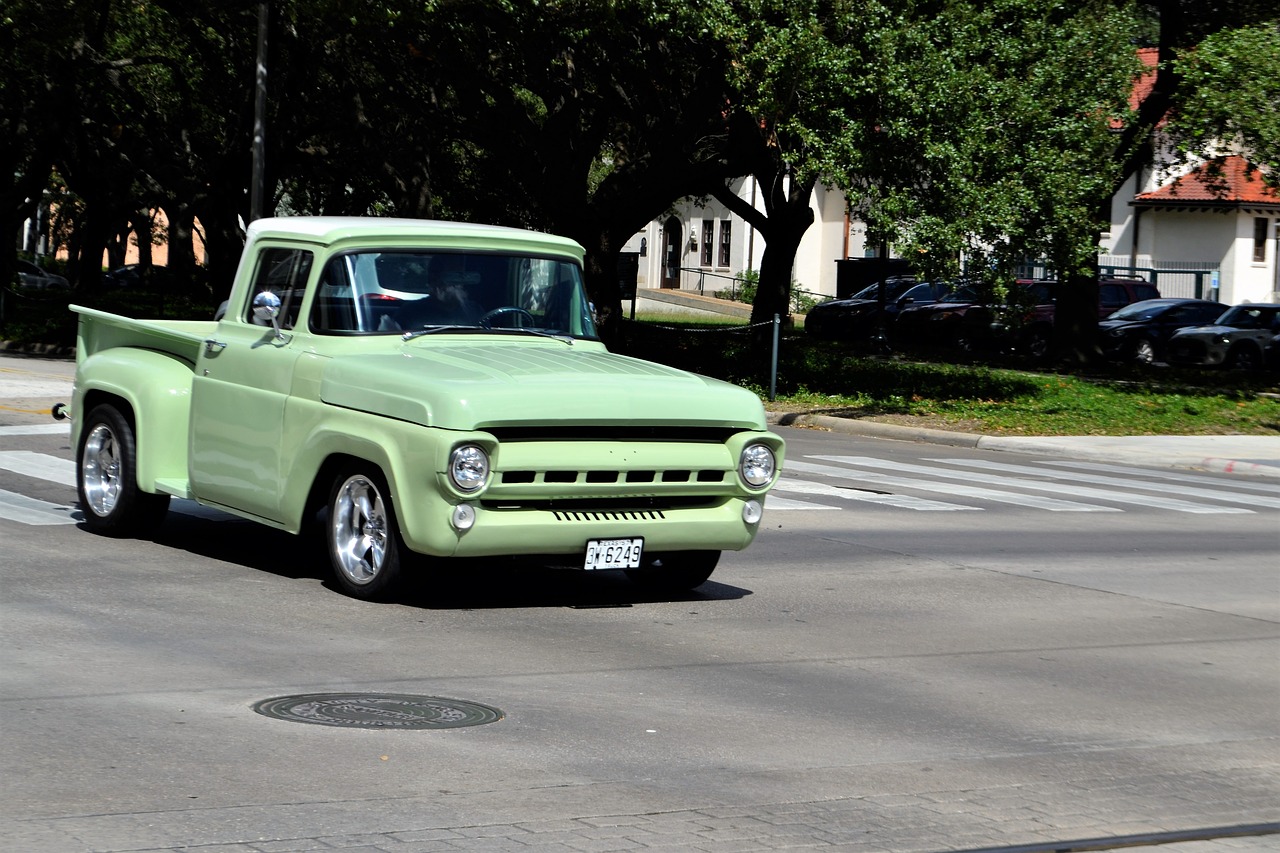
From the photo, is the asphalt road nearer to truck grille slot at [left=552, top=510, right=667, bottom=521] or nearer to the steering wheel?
truck grille slot at [left=552, top=510, right=667, bottom=521]

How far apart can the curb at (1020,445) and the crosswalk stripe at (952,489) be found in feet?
16.9

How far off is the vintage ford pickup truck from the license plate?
1cm

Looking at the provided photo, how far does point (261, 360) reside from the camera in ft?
32.5

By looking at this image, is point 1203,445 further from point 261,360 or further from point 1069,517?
point 261,360

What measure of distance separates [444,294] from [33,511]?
13.0 ft

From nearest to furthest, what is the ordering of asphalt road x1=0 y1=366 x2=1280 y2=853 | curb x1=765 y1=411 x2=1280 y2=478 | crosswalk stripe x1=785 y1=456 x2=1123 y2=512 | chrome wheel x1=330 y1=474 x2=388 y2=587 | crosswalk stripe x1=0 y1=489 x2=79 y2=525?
asphalt road x1=0 y1=366 x2=1280 y2=853
chrome wheel x1=330 y1=474 x2=388 y2=587
crosswalk stripe x1=0 y1=489 x2=79 y2=525
crosswalk stripe x1=785 y1=456 x2=1123 y2=512
curb x1=765 y1=411 x2=1280 y2=478

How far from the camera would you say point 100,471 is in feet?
36.7

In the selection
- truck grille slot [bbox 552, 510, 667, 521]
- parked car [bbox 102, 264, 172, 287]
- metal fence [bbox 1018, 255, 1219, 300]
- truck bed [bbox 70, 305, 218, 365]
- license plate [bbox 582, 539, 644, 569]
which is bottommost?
license plate [bbox 582, 539, 644, 569]

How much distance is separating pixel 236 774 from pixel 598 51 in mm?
25433

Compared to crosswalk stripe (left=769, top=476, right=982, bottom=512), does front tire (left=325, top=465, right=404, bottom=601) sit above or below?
above

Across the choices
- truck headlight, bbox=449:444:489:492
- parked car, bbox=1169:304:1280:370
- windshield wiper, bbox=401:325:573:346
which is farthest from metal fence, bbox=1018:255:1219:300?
truck headlight, bbox=449:444:489:492

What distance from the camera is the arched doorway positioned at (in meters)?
76.9

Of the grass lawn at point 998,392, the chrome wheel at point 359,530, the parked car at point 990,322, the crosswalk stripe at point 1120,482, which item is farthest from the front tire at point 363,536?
the parked car at point 990,322

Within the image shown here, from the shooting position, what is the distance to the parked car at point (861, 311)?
44.5 m
